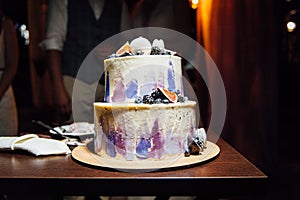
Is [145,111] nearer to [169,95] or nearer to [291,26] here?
[169,95]

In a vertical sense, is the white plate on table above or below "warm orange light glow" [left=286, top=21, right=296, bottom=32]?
below

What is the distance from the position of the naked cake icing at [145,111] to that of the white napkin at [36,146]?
96mm

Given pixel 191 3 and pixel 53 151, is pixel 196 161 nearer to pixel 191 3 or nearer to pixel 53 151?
pixel 53 151

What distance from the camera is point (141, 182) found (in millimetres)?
656

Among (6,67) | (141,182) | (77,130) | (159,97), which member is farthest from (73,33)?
(141,182)

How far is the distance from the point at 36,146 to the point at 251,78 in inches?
39.2

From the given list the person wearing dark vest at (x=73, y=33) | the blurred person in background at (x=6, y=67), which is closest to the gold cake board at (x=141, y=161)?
the person wearing dark vest at (x=73, y=33)

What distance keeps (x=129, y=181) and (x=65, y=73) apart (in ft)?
4.52

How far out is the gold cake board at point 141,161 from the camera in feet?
2.38

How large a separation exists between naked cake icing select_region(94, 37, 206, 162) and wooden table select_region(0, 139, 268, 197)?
0.32 feet

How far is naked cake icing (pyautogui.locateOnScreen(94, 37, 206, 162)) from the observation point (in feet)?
2.60

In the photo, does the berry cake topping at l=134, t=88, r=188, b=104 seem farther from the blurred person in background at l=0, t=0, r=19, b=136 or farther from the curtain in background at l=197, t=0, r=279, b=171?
the blurred person in background at l=0, t=0, r=19, b=136

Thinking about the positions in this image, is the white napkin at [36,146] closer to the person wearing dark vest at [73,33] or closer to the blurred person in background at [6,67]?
the person wearing dark vest at [73,33]

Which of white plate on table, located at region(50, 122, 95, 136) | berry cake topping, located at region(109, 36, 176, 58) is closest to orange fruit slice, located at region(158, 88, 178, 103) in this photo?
berry cake topping, located at region(109, 36, 176, 58)
